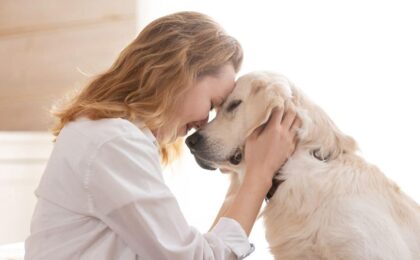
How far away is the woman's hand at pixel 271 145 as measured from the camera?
1557 millimetres

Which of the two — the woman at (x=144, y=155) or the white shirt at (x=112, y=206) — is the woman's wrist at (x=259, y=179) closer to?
the woman at (x=144, y=155)

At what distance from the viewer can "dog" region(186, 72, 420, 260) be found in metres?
1.47

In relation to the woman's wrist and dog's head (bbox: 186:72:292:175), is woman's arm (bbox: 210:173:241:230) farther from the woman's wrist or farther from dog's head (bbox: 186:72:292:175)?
the woman's wrist

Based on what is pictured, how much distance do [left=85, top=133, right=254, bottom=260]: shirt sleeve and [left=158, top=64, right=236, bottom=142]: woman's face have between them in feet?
0.74

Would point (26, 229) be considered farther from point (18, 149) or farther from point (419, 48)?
point (419, 48)

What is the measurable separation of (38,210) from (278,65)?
138cm

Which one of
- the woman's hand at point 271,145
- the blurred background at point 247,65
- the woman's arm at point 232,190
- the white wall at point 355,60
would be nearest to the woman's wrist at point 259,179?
the woman's hand at point 271,145

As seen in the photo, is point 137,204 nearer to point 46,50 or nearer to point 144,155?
point 144,155

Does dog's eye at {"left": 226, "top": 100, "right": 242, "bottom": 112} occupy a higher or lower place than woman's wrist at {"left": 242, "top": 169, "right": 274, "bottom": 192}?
higher

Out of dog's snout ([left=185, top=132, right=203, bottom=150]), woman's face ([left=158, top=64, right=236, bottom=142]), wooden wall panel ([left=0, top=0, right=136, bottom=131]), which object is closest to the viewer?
woman's face ([left=158, top=64, right=236, bottom=142])

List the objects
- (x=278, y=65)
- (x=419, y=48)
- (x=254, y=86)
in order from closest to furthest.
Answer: (x=254, y=86) → (x=419, y=48) → (x=278, y=65)

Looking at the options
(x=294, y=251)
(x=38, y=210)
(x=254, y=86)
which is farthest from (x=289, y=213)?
(x=38, y=210)

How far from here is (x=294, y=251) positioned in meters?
1.55

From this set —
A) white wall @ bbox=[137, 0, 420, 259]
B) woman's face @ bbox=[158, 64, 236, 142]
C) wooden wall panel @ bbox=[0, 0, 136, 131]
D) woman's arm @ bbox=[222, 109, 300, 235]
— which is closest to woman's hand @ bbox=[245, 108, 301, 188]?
woman's arm @ bbox=[222, 109, 300, 235]
